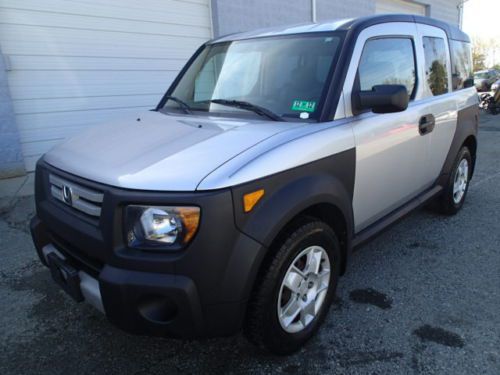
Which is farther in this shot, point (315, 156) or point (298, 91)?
point (298, 91)

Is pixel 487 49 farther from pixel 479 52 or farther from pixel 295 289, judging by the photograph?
pixel 295 289

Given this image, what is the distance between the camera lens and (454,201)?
437cm

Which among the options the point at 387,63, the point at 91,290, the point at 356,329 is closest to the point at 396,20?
the point at 387,63

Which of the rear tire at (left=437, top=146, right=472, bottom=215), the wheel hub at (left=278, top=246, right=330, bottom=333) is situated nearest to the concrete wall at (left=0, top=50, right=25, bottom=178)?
the wheel hub at (left=278, top=246, right=330, bottom=333)

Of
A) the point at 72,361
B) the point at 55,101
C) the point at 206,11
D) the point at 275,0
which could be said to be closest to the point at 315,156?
the point at 72,361

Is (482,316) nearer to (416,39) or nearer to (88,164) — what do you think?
(416,39)

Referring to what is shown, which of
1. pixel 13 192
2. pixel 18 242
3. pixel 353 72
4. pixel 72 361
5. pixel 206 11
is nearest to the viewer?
pixel 72 361

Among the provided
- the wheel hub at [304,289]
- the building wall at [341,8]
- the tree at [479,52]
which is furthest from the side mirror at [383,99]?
the tree at [479,52]

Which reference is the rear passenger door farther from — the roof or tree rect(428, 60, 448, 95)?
the roof

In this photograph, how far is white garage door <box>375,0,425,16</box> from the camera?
14.0 m

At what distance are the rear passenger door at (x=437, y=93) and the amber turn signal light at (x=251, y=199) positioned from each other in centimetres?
205

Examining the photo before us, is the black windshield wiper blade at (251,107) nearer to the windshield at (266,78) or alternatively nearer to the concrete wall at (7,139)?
the windshield at (266,78)

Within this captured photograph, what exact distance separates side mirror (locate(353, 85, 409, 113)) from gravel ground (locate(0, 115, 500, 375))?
4.29ft

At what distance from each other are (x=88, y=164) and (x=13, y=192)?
3.95 metres
